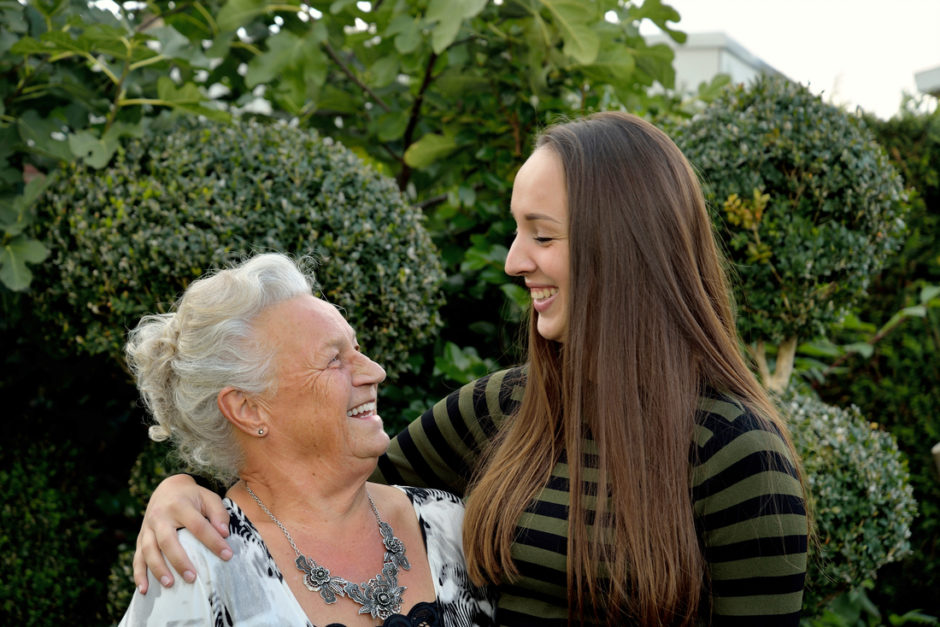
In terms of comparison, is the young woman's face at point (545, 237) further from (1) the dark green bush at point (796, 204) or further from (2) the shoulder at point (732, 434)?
(1) the dark green bush at point (796, 204)

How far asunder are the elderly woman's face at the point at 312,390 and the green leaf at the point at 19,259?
59.4 inches

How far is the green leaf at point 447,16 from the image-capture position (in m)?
3.00

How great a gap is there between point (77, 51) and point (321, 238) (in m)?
1.12

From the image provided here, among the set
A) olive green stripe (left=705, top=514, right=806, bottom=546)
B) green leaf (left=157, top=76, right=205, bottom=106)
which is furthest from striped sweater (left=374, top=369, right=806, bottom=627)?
green leaf (left=157, top=76, right=205, bottom=106)

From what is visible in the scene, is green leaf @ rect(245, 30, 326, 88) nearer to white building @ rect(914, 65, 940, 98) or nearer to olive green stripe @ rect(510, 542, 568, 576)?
olive green stripe @ rect(510, 542, 568, 576)

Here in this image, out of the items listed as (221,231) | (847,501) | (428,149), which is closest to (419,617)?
(221,231)

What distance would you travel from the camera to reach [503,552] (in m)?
1.92

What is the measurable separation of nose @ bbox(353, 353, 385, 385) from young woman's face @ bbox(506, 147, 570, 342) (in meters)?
0.39

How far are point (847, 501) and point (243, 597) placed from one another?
2246 millimetres

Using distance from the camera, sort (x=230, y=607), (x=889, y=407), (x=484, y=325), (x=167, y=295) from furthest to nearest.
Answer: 1. (x=889, y=407)
2. (x=484, y=325)
3. (x=167, y=295)
4. (x=230, y=607)

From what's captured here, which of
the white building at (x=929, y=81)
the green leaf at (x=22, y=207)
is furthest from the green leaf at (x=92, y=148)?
the white building at (x=929, y=81)

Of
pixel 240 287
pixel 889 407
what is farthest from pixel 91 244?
pixel 889 407

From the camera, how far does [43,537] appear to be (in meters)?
3.67

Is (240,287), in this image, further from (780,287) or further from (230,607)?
(780,287)
